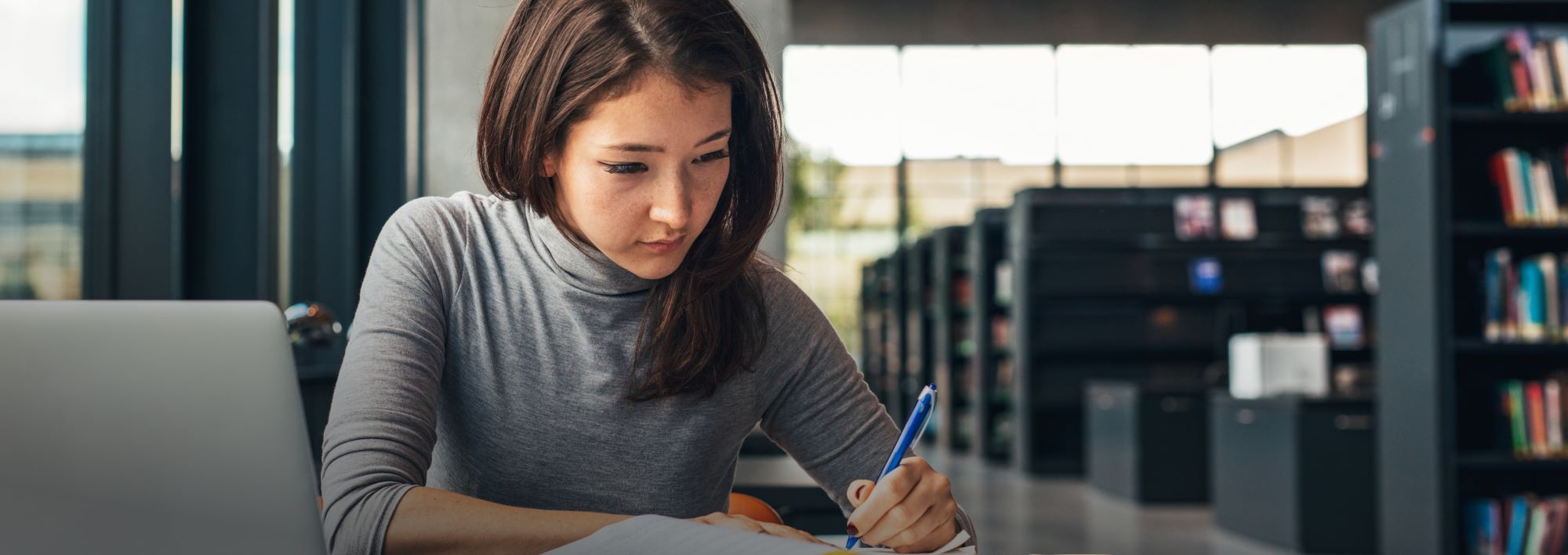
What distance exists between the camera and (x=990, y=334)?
31.0 feet

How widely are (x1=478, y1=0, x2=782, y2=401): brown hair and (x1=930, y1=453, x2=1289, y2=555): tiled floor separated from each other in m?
3.38

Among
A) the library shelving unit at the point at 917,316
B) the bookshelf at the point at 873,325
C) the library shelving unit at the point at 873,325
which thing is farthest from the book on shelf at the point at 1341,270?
the library shelving unit at the point at 873,325

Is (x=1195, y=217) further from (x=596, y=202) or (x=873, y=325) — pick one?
(x=596, y=202)

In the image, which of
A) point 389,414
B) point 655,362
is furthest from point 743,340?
point 389,414

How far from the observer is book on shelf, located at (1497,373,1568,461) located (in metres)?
4.10

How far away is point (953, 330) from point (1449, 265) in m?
6.11

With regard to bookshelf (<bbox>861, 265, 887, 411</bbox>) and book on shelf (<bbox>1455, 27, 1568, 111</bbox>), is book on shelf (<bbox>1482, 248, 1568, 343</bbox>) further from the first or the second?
bookshelf (<bbox>861, 265, 887, 411</bbox>)

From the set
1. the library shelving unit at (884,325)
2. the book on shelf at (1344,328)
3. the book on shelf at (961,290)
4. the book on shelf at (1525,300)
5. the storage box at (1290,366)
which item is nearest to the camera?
the book on shelf at (1525,300)

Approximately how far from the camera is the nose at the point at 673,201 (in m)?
1.01

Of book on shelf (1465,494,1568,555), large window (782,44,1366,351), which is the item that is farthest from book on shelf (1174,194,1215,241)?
large window (782,44,1366,351)

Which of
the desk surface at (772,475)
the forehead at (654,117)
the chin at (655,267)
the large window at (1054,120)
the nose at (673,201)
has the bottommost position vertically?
the desk surface at (772,475)

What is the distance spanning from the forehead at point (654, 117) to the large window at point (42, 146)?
4.17 feet

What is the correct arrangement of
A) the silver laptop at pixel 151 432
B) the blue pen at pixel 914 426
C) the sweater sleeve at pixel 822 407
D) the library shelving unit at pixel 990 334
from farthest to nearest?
the library shelving unit at pixel 990 334, the sweater sleeve at pixel 822 407, the blue pen at pixel 914 426, the silver laptop at pixel 151 432

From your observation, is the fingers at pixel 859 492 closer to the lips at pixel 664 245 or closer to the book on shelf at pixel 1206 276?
the lips at pixel 664 245
